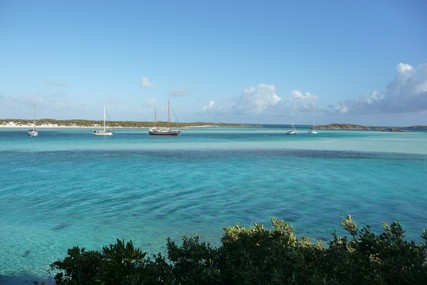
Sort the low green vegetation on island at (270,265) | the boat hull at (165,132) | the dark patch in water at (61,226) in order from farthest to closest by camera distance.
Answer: the boat hull at (165,132)
the dark patch in water at (61,226)
the low green vegetation on island at (270,265)

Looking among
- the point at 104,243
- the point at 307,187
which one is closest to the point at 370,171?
the point at 307,187

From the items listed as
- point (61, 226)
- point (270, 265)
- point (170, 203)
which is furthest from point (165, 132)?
point (270, 265)

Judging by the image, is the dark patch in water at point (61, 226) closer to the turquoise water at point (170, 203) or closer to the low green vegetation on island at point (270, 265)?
the turquoise water at point (170, 203)

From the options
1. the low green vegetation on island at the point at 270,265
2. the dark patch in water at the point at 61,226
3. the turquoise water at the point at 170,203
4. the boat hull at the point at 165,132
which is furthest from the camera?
the boat hull at the point at 165,132

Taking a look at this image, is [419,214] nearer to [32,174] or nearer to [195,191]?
[195,191]

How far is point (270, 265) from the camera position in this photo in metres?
7.21

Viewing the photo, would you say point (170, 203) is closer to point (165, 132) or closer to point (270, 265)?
point (270, 265)

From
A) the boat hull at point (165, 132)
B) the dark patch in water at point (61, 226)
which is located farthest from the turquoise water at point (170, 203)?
the boat hull at point (165, 132)

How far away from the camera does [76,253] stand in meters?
7.77

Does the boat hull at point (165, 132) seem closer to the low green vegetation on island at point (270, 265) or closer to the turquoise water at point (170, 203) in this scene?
the turquoise water at point (170, 203)

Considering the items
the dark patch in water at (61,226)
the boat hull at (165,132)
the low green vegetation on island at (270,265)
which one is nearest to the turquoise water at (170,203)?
the dark patch in water at (61,226)

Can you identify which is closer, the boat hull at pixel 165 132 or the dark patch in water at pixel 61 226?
the dark patch in water at pixel 61 226

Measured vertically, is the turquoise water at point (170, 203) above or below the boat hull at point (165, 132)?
below

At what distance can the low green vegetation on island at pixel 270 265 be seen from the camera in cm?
634
